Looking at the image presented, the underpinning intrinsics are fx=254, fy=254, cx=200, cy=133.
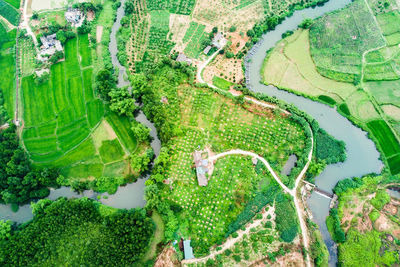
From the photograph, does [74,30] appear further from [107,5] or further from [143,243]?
[143,243]

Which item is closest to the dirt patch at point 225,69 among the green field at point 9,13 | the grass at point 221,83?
the grass at point 221,83

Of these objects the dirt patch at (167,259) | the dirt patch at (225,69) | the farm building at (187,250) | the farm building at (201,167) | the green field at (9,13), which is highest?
the green field at (9,13)

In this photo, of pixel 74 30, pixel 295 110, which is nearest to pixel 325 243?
pixel 295 110

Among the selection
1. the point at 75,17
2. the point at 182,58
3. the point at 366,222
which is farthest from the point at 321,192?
the point at 75,17

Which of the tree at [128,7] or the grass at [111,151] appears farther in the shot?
the tree at [128,7]

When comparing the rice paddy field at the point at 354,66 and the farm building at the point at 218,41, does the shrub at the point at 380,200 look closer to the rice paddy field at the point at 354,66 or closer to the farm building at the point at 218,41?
the rice paddy field at the point at 354,66

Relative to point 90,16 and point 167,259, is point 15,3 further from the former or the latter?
point 167,259
